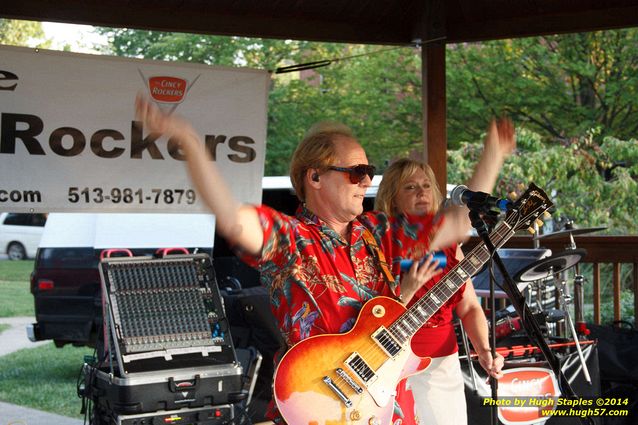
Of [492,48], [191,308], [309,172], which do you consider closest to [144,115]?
[309,172]

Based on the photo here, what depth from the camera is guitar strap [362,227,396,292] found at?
2.82m

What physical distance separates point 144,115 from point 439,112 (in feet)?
11.3

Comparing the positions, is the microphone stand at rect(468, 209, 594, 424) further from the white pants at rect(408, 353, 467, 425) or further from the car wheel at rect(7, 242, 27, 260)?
the car wheel at rect(7, 242, 27, 260)

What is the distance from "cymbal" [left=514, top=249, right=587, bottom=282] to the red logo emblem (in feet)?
7.81

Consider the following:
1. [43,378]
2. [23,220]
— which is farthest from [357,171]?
[23,220]

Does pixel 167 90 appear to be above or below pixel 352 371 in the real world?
above

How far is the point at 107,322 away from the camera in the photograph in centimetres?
458

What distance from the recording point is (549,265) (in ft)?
16.1

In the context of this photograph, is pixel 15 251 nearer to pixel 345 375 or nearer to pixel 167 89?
pixel 167 89

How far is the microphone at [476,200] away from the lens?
294 centimetres

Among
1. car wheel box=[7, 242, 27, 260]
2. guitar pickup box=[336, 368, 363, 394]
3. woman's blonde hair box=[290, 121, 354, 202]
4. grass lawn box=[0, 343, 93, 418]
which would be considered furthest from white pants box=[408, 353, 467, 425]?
car wheel box=[7, 242, 27, 260]

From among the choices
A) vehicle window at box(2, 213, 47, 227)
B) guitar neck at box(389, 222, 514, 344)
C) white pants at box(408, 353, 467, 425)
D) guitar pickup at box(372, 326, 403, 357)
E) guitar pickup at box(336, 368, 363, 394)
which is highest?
vehicle window at box(2, 213, 47, 227)

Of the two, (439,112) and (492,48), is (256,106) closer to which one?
(439,112)

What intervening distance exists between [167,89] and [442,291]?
298 cm
